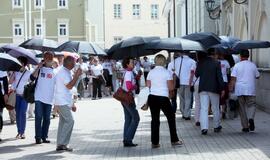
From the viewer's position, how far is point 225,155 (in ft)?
35.3

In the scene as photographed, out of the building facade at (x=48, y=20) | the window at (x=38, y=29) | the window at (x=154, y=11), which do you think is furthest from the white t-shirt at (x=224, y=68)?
the window at (x=154, y=11)

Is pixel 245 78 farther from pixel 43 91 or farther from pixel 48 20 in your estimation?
pixel 48 20

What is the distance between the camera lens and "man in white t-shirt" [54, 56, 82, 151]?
37.6 ft

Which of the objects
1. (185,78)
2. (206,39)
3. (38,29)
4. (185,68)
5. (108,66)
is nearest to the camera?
(206,39)

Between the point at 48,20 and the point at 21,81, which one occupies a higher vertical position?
the point at 48,20

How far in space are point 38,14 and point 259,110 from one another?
48172 mm

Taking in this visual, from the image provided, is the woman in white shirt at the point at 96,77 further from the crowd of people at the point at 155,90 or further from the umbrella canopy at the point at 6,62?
the umbrella canopy at the point at 6,62

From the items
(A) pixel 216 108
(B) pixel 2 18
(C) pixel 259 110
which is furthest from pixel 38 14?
(A) pixel 216 108

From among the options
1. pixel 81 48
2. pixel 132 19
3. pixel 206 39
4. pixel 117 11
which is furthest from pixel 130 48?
pixel 117 11

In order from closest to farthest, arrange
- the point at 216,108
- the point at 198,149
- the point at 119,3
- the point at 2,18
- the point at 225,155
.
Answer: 1. the point at 225,155
2. the point at 198,149
3. the point at 216,108
4. the point at 2,18
5. the point at 119,3

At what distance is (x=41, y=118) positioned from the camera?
494 inches

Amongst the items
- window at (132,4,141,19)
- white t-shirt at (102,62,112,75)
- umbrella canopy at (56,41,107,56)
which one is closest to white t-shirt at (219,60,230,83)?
umbrella canopy at (56,41,107,56)

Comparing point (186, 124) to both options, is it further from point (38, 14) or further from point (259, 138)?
point (38, 14)

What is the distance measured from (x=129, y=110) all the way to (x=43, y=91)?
1738 mm
